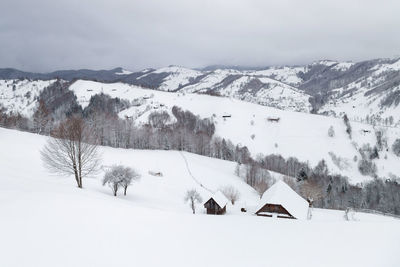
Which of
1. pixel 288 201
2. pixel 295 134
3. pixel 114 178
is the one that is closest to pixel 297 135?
pixel 295 134

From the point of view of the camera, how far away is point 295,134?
15862 cm

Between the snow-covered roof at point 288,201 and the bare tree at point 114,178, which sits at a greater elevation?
the bare tree at point 114,178

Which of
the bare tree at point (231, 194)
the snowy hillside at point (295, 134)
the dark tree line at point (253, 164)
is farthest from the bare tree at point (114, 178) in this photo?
the snowy hillside at point (295, 134)

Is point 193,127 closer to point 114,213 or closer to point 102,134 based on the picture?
point 102,134

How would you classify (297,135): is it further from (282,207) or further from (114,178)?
(114,178)

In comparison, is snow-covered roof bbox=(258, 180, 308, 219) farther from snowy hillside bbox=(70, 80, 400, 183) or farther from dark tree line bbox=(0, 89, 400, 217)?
snowy hillside bbox=(70, 80, 400, 183)

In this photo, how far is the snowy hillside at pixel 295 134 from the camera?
13650 centimetres

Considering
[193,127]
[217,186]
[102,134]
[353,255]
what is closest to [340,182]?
[217,186]

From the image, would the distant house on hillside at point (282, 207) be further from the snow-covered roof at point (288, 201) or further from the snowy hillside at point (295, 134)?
the snowy hillside at point (295, 134)

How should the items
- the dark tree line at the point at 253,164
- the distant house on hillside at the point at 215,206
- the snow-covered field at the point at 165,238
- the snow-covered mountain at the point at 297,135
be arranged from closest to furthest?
the snow-covered field at the point at 165,238 < the distant house on hillside at the point at 215,206 < the dark tree line at the point at 253,164 < the snow-covered mountain at the point at 297,135

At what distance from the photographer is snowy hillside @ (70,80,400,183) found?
136500 millimetres

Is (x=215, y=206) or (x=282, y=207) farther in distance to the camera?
(x=215, y=206)

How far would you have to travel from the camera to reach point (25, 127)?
102m

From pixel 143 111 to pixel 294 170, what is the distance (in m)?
113
